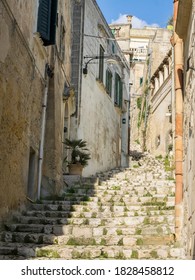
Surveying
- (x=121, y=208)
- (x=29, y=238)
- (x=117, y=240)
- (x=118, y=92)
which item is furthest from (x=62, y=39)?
(x=118, y=92)

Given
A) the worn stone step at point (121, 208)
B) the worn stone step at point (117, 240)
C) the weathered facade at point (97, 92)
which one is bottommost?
the worn stone step at point (117, 240)

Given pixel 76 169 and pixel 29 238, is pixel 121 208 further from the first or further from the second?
pixel 76 169

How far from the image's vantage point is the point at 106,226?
29.1 ft

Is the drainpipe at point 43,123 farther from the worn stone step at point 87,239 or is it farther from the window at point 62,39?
the worn stone step at point 87,239

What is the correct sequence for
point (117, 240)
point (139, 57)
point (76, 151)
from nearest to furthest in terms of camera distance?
point (117, 240), point (76, 151), point (139, 57)

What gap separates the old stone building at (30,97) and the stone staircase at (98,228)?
0.61 metres

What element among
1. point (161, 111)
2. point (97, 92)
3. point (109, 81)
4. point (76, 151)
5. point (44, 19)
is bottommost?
point (76, 151)

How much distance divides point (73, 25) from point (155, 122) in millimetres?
11803

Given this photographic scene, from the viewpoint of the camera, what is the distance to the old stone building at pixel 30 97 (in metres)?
8.71

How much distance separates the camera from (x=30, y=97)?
10.4m

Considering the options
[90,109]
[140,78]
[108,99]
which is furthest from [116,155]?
[140,78]

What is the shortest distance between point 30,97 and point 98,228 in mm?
3438

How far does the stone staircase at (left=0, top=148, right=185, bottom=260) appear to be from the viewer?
745cm

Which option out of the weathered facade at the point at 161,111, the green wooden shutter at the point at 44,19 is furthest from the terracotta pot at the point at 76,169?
the weathered facade at the point at 161,111
